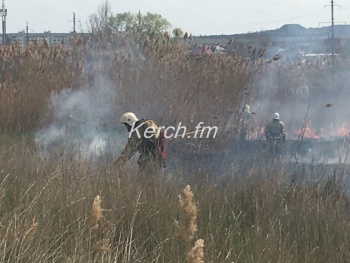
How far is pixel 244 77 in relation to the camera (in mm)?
11477

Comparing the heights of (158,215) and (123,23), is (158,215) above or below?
below

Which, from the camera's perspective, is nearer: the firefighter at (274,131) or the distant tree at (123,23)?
the firefighter at (274,131)

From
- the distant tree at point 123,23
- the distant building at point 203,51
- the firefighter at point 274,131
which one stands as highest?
the distant tree at point 123,23

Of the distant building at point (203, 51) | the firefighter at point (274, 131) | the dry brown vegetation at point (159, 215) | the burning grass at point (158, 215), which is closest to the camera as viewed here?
the dry brown vegetation at point (159, 215)

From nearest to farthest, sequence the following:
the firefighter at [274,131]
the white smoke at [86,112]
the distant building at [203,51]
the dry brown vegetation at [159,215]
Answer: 1. the dry brown vegetation at [159,215]
2. the firefighter at [274,131]
3. the white smoke at [86,112]
4. the distant building at [203,51]

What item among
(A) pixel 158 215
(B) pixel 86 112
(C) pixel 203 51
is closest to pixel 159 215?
(A) pixel 158 215

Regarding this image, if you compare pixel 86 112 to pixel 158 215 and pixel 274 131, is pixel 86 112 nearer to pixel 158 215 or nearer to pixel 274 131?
pixel 274 131

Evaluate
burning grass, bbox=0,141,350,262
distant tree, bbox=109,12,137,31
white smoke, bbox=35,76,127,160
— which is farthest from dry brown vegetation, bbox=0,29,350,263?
distant tree, bbox=109,12,137,31

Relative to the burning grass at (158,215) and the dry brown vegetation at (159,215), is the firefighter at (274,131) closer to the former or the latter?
the dry brown vegetation at (159,215)

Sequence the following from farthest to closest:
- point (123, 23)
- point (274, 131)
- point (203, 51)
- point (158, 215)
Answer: point (123, 23) < point (203, 51) < point (274, 131) < point (158, 215)

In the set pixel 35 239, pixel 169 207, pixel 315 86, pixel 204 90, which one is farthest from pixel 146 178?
pixel 315 86

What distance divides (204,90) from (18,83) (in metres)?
3.47

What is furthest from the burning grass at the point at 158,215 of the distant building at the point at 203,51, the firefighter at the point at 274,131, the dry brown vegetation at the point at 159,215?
the distant building at the point at 203,51

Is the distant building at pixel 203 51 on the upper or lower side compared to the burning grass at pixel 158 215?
upper
